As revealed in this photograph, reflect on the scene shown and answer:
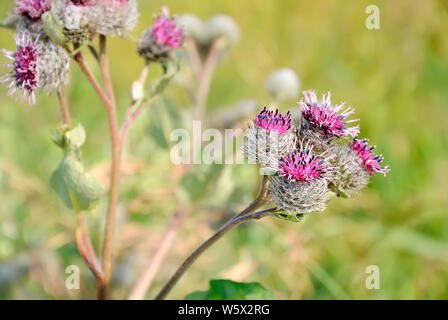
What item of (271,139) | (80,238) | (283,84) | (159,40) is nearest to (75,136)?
(80,238)

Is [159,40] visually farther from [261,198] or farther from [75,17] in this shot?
[261,198]

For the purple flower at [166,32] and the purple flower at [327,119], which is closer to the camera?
the purple flower at [327,119]

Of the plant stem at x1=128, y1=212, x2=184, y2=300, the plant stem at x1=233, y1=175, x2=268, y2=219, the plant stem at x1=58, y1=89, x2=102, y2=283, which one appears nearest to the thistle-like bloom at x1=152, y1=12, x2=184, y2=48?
the plant stem at x1=58, y1=89, x2=102, y2=283

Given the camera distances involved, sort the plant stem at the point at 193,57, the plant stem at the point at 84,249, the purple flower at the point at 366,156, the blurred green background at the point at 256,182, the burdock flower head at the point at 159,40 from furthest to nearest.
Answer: the plant stem at the point at 193,57 → the blurred green background at the point at 256,182 → the burdock flower head at the point at 159,40 → the plant stem at the point at 84,249 → the purple flower at the point at 366,156

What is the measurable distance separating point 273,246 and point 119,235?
80 centimetres

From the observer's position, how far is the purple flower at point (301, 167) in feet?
3.48

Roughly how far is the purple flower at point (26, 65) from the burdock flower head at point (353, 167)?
0.77 metres

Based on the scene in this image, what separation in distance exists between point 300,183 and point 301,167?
4cm

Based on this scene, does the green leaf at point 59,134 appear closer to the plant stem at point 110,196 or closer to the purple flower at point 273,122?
the plant stem at point 110,196

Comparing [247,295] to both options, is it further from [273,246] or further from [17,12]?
[273,246]

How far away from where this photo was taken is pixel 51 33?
3.84ft

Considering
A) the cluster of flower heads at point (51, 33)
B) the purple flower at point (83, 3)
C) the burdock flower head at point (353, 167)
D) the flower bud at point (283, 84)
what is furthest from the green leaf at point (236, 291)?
the flower bud at point (283, 84)

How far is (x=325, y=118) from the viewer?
45.1 inches

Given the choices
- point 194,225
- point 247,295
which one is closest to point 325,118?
point 247,295
